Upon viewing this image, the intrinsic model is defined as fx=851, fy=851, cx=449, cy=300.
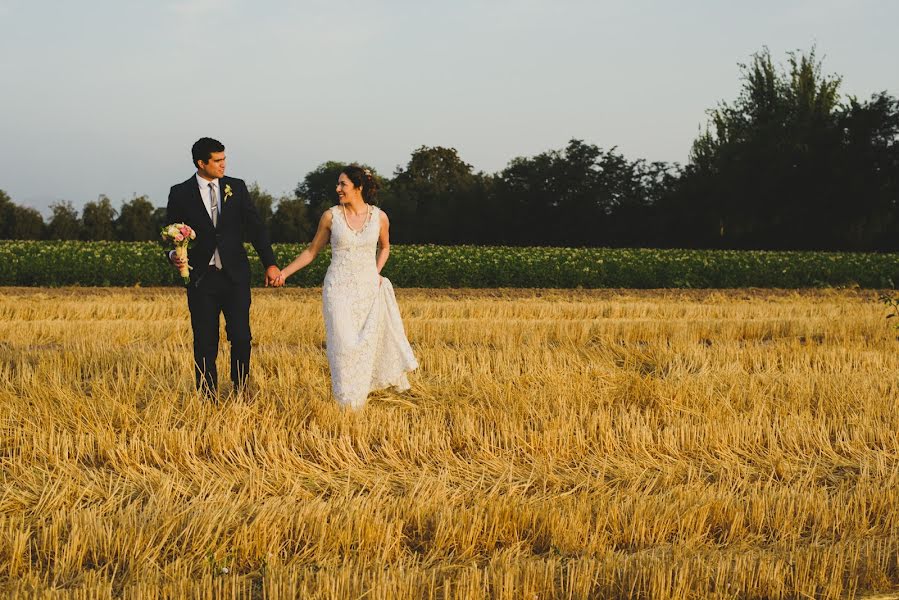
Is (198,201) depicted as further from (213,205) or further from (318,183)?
(318,183)

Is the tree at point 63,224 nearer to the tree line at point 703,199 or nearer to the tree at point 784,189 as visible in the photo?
the tree line at point 703,199

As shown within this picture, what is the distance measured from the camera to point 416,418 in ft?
22.1

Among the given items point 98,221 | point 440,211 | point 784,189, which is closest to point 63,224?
point 98,221

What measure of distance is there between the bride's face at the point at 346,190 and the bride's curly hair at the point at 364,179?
0.10 feet

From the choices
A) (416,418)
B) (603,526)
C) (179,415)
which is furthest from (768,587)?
(179,415)

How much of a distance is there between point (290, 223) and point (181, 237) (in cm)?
4919

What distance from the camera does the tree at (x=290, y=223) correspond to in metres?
54.8

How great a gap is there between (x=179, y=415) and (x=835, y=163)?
46057 mm

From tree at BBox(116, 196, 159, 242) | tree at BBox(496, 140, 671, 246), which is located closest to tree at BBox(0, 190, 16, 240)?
tree at BBox(116, 196, 159, 242)

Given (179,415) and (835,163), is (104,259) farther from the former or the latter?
(835,163)

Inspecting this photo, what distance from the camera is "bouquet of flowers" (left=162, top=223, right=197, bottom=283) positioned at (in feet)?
21.4

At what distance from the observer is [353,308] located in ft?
23.0

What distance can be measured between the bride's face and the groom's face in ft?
3.07

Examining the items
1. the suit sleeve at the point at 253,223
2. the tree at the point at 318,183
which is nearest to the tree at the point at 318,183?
the tree at the point at 318,183
